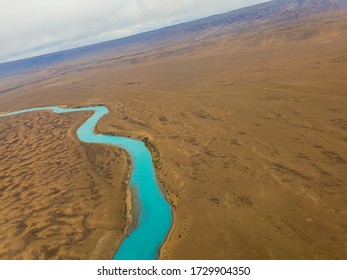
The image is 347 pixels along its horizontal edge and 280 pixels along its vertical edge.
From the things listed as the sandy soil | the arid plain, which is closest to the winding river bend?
the arid plain

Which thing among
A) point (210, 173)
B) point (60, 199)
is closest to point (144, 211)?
point (210, 173)

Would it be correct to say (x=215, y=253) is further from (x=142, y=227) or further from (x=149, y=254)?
(x=142, y=227)

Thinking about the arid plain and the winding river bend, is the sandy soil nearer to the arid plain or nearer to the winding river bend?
the arid plain

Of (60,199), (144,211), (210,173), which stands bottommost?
(210,173)

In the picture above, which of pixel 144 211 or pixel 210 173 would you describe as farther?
pixel 210 173

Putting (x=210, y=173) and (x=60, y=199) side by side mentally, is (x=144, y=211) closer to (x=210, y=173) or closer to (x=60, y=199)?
(x=210, y=173)
